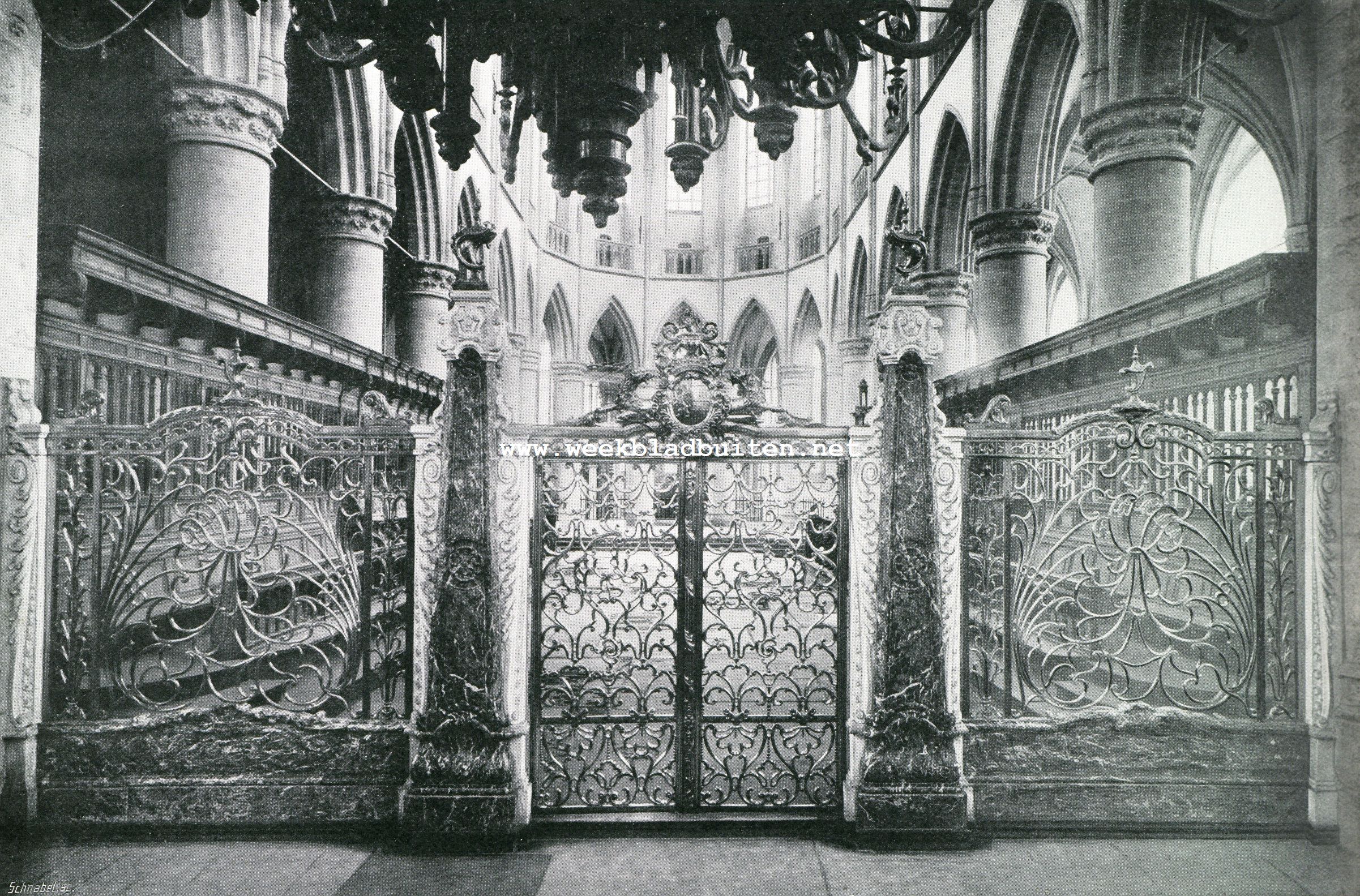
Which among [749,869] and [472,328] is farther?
[472,328]

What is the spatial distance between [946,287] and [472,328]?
11.9m

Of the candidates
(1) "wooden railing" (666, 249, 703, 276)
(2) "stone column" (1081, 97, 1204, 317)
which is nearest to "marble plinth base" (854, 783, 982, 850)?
(2) "stone column" (1081, 97, 1204, 317)

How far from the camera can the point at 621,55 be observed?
176 inches

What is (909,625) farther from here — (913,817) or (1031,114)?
(1031,114)

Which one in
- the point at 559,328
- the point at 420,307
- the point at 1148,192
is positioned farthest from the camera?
the point at 559,328

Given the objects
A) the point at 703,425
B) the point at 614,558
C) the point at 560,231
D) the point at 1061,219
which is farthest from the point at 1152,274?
the point at 560,231

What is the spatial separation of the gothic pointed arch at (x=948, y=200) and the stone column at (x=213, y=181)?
1029 centimetres

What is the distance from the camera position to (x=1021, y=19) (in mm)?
10852

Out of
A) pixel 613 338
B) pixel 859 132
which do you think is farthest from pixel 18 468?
pixel 613 338

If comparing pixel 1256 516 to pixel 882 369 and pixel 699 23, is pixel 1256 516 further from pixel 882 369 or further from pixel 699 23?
pixel 699 23

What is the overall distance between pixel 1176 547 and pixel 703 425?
6.77 ft

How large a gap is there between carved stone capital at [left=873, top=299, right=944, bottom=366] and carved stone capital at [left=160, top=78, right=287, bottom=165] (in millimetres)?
5782

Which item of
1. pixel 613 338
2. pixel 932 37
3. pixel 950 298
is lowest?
pixel 932 37

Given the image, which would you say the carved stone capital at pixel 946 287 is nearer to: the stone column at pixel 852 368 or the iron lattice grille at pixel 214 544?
the stone column at pixel 852 368
